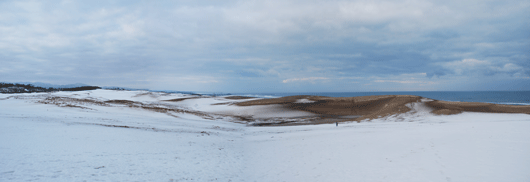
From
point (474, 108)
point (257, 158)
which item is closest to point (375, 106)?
point (474, 108)

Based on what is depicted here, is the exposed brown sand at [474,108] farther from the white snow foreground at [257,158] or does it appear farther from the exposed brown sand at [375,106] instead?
the white snow foreground at [257,158]

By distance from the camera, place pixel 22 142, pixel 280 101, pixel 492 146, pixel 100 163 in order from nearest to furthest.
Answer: pixel 100 163
pixel 22 142
pixel 492 146
pixel 280 101

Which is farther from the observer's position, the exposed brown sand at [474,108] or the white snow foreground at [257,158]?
the exposed brown sand at [474,108]

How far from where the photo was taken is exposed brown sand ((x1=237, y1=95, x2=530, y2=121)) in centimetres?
1834

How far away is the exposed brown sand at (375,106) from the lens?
1834 centimetres

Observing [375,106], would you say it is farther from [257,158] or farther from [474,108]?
[257,158]

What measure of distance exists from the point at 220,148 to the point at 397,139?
6.92 m

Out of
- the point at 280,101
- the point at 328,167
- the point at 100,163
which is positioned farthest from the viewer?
the point at 280,101

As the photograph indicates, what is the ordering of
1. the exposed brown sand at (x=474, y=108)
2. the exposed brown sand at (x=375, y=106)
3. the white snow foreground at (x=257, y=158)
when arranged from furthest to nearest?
the exposed brown sand at (x=375, y=106) → the exposed brown sand at (x=474, y=108) → the white snow foreground at (x=257, y=158)

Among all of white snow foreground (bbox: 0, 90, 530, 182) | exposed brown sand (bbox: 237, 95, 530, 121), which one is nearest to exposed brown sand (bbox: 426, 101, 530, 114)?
exposed brown sand (bbox: 237, 95, 530, 121)

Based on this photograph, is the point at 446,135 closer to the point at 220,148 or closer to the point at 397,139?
the point at 397,139

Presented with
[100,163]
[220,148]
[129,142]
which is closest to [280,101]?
[220,148]

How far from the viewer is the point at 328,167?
6.74 meters

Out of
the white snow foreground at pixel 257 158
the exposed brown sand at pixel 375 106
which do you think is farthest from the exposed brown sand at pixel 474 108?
the white snow foreground at pixel 257 158
